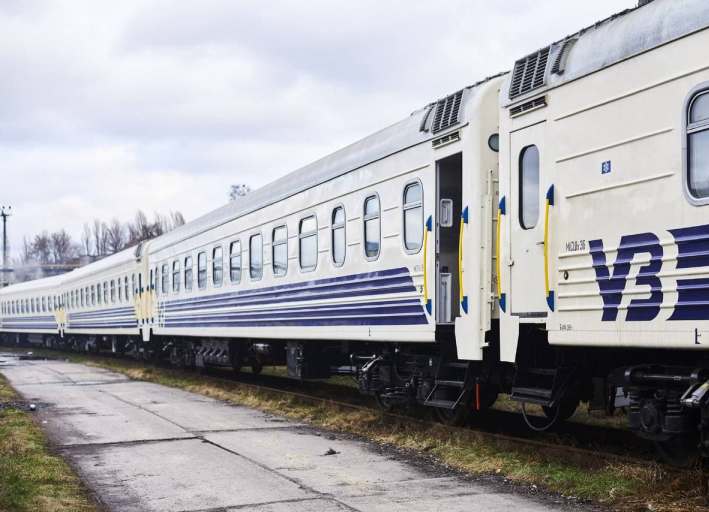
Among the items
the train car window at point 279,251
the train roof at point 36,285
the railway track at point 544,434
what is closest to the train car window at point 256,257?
the train car window at point 279,251

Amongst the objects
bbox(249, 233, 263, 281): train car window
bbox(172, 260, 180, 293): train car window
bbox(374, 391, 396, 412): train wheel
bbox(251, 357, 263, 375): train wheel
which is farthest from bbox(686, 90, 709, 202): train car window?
bbox(172, 260, 180, 293): train car window

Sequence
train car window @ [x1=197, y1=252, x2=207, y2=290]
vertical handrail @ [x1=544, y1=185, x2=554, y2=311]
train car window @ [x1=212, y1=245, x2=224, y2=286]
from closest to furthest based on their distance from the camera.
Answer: vertical handrail @ [x1=544, y1=185, x2=554, y2=311], train car window @ [x1=212, y1=245, x2=224, y2=286], train car window @ [x1=197, y1=252, x2=207, y2=290]

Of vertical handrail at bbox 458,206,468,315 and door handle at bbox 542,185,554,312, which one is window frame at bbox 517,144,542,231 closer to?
door handle at bbox 542,185,554,312

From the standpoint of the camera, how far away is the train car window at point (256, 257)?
1652 centimetres

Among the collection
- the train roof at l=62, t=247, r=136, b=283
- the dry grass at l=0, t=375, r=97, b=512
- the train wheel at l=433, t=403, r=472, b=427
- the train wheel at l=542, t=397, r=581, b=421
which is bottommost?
the dry grass at l=0, t=375, r=97, b=512

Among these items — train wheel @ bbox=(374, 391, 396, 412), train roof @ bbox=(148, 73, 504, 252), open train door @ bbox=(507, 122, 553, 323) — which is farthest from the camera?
train wheel @ bbox=(374, 391, 396, 412)

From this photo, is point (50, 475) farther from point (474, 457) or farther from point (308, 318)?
point (308, 318)

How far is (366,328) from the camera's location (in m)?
12.2

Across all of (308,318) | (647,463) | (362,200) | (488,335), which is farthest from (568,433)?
(308,318)

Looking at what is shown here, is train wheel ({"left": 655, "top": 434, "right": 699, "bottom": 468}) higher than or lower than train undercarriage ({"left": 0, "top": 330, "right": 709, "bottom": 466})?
lower

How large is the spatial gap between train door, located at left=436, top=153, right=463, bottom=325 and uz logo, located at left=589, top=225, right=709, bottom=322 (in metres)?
2.93

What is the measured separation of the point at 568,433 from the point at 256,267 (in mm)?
7801

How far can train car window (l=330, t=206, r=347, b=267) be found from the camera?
1296 cm

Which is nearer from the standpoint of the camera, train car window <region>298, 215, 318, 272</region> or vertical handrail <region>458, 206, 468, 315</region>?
vertical handrail <region>458, 206, 468, 315</region>
